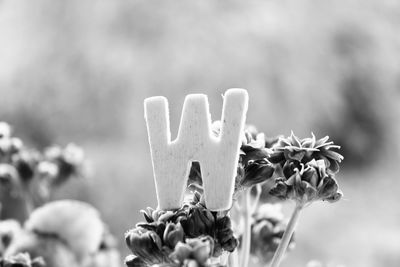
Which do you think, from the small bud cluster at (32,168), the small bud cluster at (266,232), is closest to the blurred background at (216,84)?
the small bud cluster at (32,168)

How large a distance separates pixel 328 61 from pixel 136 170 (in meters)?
0.36

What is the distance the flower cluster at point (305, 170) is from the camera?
0.37 meters

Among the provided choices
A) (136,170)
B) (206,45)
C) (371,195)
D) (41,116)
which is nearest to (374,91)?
(371,195)

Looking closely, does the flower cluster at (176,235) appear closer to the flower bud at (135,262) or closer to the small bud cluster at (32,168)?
the flower bud at (135,262)

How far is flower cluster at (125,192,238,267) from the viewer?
0.33 metres

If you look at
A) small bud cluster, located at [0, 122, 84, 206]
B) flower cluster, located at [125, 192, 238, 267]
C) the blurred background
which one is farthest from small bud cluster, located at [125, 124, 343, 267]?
the blurred background

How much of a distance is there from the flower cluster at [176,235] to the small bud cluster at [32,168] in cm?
23

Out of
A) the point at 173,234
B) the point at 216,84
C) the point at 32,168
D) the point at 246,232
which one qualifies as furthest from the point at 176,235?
the point at 216,84

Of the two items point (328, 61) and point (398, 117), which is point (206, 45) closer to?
point (328, 61)

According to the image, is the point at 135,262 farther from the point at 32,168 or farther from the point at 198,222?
the point at 32,168

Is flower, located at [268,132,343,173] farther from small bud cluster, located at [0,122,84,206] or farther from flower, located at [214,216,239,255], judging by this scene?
small bud cluster, located at [0,122,84,206]

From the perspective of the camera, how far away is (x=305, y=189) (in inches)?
14.6

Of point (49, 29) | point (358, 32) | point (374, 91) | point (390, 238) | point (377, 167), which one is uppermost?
point (49, 29)

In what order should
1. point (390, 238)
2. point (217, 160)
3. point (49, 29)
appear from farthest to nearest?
point (49, 29) → point (390, 238) → point (217, 160)
